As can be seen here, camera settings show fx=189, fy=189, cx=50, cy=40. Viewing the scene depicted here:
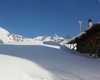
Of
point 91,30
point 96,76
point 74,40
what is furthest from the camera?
point 74,40

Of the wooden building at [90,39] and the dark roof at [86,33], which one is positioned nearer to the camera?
the dark roof at [86,33]

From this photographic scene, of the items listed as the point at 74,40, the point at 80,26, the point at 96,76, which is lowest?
the point at 96,76

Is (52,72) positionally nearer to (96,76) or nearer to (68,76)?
(68,76)

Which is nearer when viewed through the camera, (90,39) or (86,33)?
(86,33)

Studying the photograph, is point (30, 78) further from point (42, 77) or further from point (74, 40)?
point (74, 40)

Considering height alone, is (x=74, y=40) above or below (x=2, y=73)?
above

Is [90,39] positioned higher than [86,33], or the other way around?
[86,33]

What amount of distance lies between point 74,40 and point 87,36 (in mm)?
2169

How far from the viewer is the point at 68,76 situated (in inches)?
273

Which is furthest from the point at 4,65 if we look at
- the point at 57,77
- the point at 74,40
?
the point at 74,40

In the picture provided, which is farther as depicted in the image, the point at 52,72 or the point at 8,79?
the point at 52,72

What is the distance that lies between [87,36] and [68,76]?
11873mm

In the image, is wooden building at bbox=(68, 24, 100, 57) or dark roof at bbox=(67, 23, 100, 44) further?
wooden building at bbox=(68, 24, 100, 57)

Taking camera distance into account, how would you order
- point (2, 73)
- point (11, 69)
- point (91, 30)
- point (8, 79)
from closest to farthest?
1. point (8, 79)
2. point (2, 73)
3. point (11, 69)
4. point (91, 30)
